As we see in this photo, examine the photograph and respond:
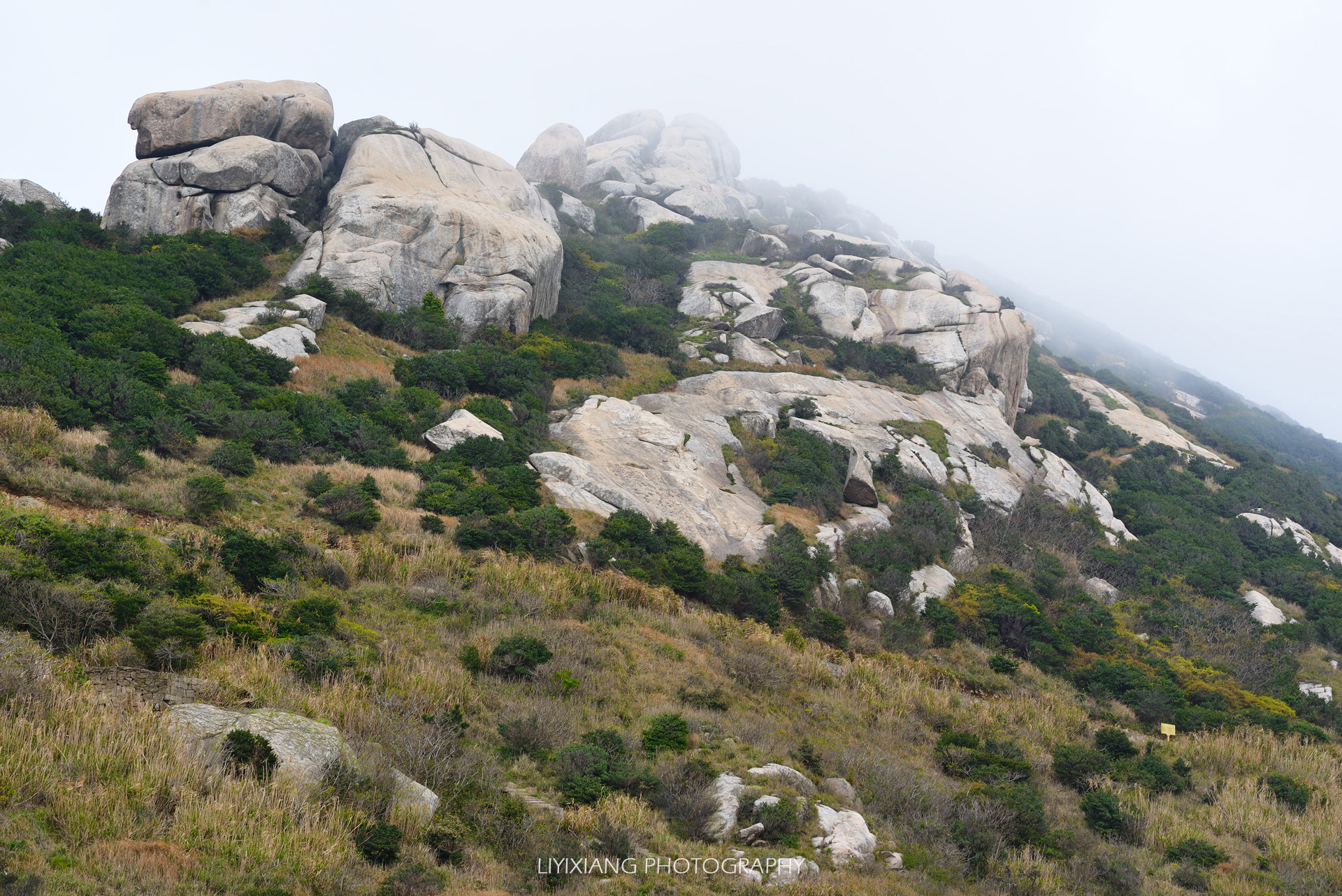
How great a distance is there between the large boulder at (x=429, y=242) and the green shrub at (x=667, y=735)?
22.9m

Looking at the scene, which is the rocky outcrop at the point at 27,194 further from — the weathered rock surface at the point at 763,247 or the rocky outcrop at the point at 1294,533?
the rocky outcrop at the point at 1294,533

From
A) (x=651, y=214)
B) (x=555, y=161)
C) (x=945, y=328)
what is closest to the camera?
(x=945, y=328)

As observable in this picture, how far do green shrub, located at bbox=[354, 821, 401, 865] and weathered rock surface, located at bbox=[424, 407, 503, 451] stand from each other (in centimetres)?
1415

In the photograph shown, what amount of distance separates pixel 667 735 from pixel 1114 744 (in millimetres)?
9848

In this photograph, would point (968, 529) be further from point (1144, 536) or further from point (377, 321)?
point (377, 321)

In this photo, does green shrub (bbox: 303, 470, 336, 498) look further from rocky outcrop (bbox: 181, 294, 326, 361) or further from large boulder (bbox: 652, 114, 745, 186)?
large boulder (bbox: 652, 114, 745, 186)

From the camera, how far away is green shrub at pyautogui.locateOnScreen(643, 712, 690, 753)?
8.66 meters

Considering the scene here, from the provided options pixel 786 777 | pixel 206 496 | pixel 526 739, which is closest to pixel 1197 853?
pixel 786 777

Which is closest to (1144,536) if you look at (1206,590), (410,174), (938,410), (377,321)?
(1206,590)

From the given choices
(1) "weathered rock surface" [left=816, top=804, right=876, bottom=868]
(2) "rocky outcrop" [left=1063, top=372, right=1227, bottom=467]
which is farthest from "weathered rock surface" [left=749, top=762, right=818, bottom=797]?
(2) "rocky outcrop" [left=1063, top=372, right=1227, bottom=467]

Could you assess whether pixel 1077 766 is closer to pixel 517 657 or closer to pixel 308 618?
pixel 517 657

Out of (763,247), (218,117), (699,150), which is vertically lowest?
(218,117)

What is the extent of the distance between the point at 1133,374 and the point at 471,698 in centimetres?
12404

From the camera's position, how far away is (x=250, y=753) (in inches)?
225
